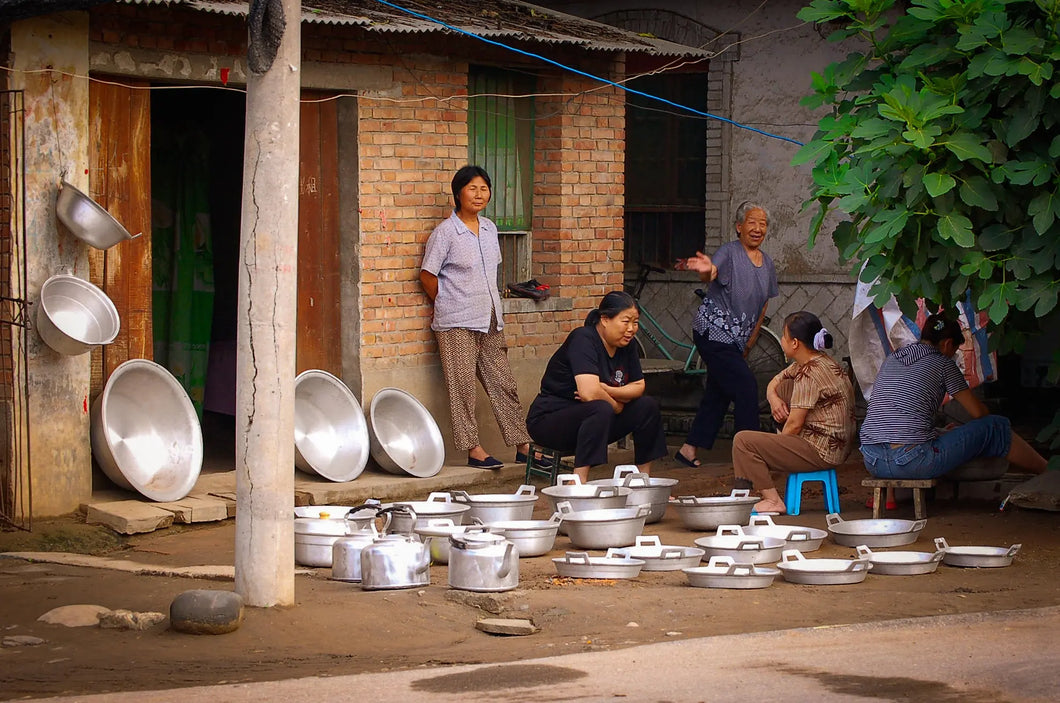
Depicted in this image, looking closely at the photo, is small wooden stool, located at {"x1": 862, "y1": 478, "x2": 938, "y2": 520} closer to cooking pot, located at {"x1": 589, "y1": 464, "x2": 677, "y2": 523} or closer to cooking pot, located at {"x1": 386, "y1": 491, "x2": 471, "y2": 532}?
cooking pot, located at {"x1": 589, "y1": 464, "x2": 677, "y2": 523}

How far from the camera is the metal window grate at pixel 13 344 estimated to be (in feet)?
27.0

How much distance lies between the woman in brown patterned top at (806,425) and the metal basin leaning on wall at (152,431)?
3.39 metres

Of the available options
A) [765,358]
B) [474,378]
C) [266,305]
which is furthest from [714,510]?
[765,358]

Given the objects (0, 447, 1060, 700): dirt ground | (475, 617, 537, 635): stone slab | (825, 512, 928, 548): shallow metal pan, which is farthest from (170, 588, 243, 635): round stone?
(825, 512, 928, 548): shallow metal pan

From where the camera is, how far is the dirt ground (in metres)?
5.53

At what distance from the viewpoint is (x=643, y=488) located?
8.58 m

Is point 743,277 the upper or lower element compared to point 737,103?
lower

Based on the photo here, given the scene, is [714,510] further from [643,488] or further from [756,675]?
[756,675]

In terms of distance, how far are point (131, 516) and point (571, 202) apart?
4.48 metres

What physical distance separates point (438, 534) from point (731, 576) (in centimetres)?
145

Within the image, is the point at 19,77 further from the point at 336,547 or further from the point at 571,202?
the point at 571,202

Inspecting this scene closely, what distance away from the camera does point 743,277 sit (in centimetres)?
1077

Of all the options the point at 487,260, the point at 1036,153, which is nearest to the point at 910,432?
the point at 1036,153

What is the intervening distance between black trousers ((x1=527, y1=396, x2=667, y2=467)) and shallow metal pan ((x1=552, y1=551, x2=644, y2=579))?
→ 2.23m
